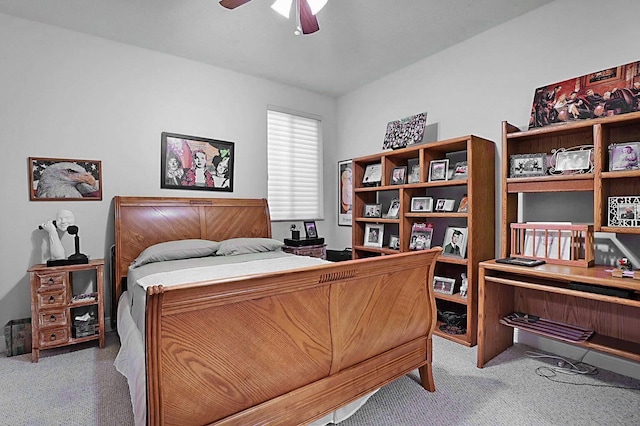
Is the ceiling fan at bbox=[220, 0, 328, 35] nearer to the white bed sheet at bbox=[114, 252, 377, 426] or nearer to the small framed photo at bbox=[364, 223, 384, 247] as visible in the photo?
the white bed sheet at bbox=[114, 252, 377, 426]

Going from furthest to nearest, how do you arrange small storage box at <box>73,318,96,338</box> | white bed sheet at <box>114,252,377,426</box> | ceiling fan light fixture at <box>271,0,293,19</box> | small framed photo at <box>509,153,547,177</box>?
small storage box at <box>73,318,96,338</box>
small framed photo at <box>509,153,547,177</box>
ceiling fan light fixture at <box>271,0,293,19</box>
white bed sheet at <box>114,252,377,426</box>

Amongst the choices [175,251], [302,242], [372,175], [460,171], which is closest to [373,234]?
[372,175]

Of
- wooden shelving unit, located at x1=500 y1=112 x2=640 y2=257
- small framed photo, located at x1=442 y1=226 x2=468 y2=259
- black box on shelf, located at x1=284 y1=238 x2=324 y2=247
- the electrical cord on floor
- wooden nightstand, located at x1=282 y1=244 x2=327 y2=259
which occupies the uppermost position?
wooden shelving unit, located at x1=500 y1=112 x2=640 y2=257

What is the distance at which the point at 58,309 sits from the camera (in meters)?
2.65

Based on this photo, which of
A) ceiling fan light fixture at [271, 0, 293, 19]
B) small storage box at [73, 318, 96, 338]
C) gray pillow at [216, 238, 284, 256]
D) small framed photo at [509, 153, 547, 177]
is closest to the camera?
ceiling fan light fixture at [271, 0, 293, 19]

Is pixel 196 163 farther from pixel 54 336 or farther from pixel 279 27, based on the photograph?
pixel 54 336

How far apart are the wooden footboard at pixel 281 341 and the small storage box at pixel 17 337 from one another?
7.92 ft

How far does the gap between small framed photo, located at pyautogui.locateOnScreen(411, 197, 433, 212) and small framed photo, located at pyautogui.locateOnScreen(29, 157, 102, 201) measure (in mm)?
3128

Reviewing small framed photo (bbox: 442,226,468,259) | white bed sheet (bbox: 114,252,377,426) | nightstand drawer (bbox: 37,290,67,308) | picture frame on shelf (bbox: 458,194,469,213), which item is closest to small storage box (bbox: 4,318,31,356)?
nightstand drawer (bbox: 37,290,67,308)

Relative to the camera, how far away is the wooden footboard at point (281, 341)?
3.93 feet

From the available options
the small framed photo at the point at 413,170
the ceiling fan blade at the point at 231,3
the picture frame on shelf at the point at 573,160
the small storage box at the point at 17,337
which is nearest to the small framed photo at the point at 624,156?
the picture frame on shelf at the point at 573,160

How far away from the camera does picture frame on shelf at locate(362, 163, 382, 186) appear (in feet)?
12.6

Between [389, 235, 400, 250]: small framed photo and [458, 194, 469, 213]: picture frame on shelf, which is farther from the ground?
[458, 194, 469, 213]: picture frame on shelf

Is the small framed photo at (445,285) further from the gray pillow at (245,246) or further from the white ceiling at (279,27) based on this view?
the white ceiling at (279,27)
